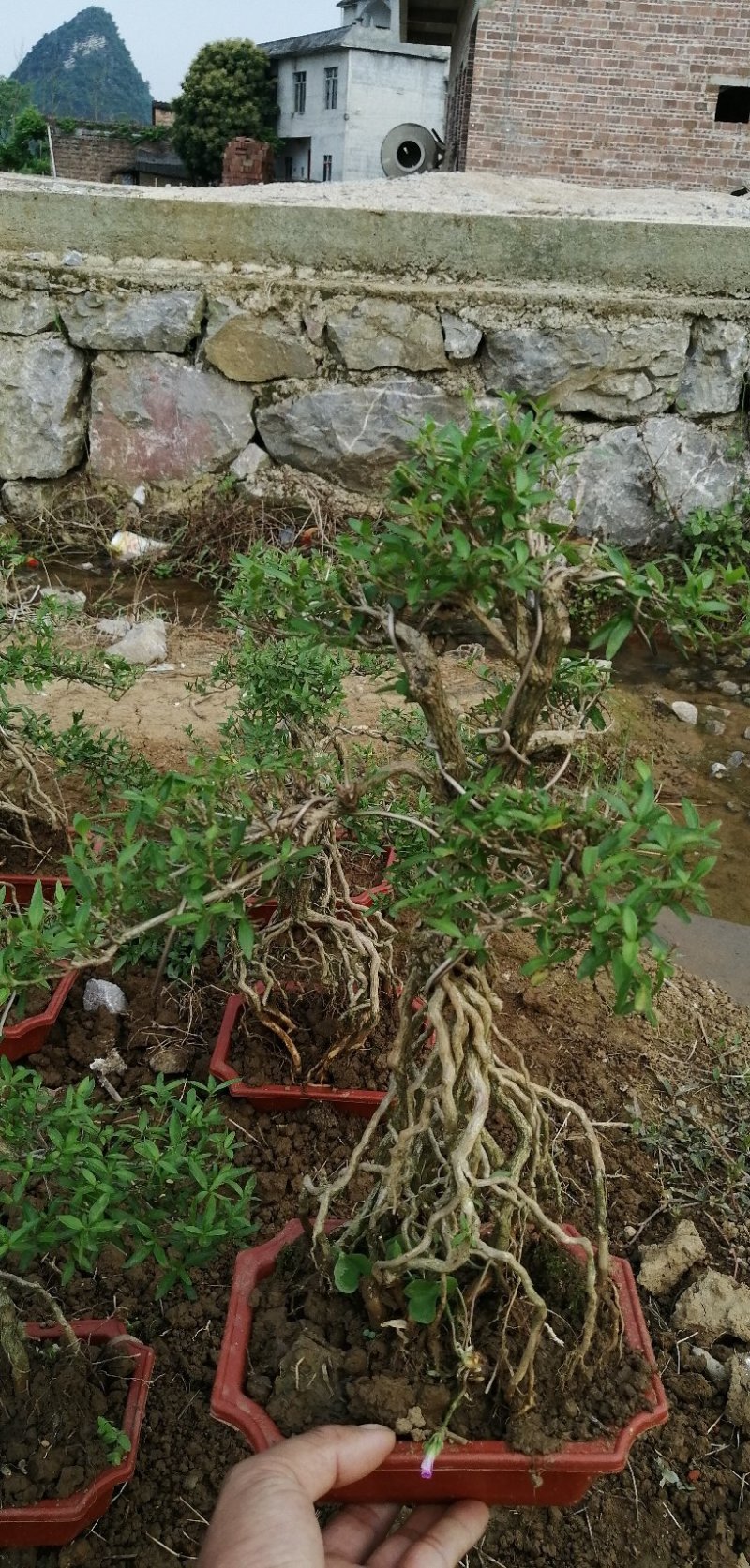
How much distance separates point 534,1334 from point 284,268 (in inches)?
195

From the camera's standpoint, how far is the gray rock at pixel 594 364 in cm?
516

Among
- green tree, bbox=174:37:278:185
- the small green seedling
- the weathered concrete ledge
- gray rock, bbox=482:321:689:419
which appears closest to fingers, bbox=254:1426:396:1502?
the small green seedling

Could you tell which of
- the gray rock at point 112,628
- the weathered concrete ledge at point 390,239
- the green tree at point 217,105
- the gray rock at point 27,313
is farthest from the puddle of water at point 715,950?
the green tree at point 217,105

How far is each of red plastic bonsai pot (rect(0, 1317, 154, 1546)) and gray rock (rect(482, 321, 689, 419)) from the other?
4.52 metres

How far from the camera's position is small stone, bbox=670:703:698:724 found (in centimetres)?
446

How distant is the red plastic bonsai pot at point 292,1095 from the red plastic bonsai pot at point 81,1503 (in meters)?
0.60

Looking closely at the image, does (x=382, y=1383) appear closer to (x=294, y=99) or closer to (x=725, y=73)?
(x=725, y=73)

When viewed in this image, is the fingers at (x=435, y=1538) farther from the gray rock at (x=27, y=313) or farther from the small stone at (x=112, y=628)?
the gray rock at (x=27, y=313)

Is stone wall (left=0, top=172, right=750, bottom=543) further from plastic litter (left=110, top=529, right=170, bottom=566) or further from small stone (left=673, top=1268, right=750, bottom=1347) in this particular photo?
small stone (left=673, top=1268, right=750, bottom=1347)

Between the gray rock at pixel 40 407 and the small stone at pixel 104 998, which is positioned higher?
the gray rock at pixel 40 407

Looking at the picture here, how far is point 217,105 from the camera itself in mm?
25078

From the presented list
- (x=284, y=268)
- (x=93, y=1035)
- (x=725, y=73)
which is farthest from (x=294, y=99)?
(x=93, y=1035)

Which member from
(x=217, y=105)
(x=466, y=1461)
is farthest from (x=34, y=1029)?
(x=217, y=105)

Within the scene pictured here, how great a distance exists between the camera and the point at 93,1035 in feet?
8.28
